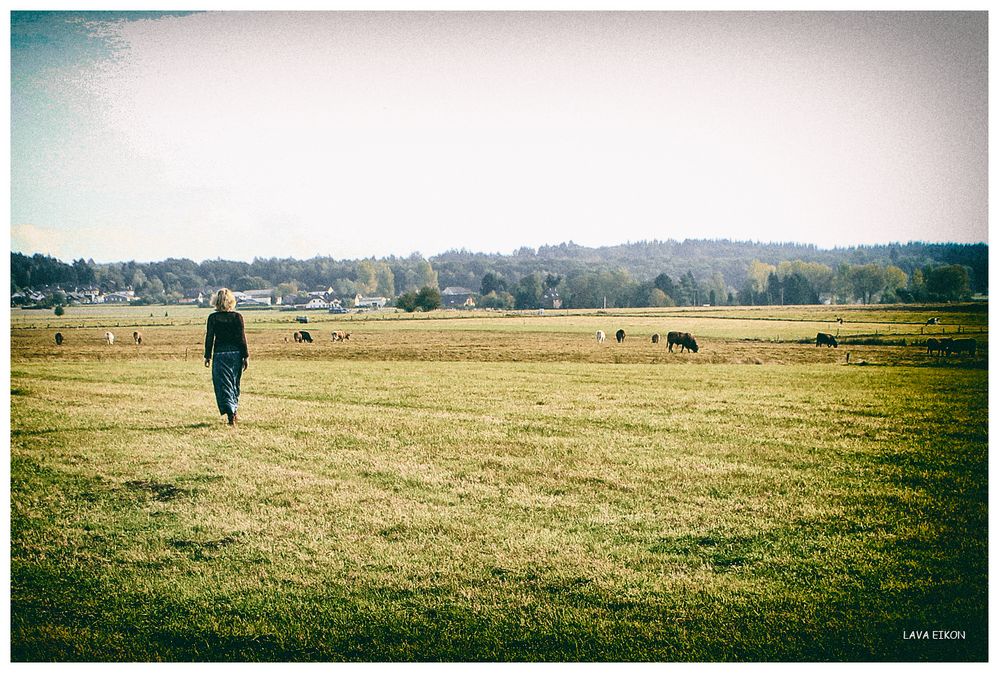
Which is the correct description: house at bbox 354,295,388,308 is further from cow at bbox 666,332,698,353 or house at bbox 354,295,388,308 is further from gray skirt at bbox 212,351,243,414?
cow at bbox 666,332,698,353

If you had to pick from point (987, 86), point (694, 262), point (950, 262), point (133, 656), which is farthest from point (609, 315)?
point (133, 656)

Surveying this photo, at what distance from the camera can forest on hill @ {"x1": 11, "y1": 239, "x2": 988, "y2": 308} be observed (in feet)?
25.8

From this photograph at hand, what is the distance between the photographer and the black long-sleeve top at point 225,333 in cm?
693

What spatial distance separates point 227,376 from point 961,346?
9283 mm

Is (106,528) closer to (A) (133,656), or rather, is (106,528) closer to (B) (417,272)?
(A) (133,656)

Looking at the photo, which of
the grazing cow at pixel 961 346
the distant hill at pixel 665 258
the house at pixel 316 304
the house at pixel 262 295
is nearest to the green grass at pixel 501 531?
the grazing cow at pixel 961 346

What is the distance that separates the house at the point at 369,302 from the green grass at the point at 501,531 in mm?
2557

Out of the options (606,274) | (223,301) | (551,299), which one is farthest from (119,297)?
(606,274)

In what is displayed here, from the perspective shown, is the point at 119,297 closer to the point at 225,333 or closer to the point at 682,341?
the point at 225,333

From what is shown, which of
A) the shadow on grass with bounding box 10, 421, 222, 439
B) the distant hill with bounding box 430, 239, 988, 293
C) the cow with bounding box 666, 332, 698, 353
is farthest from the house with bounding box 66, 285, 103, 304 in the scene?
the cow with bounding box 666, 332, 698, 353

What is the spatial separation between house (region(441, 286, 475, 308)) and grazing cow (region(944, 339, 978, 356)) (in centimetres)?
696

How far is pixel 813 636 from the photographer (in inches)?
148

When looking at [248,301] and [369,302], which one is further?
[369,302]

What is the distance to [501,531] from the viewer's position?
4652 mm
